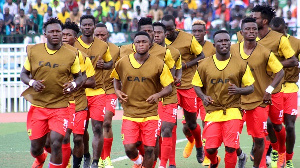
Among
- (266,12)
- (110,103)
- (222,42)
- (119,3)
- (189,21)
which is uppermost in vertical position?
(266,12)

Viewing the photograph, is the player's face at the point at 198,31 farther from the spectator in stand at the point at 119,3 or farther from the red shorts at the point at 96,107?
the spectator in stand at the point at 119,3

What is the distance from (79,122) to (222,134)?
2510 millimetres

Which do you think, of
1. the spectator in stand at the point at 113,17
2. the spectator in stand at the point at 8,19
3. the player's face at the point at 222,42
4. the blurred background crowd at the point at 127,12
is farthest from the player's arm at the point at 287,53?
the spectator in stand at the point at 8,19

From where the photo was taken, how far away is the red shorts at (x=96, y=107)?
11.7 m

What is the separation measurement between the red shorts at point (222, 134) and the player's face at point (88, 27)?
3.04 metres

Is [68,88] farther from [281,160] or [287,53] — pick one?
[281,160]

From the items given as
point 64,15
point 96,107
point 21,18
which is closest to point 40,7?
point 64,15

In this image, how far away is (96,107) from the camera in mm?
11781

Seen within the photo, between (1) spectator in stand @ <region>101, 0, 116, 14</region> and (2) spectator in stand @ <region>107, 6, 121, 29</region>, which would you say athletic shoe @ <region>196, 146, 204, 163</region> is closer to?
(2) spectator in stand @ <region>107, 6, 121, 29</region>

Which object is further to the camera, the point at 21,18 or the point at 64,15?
the point at 64,15

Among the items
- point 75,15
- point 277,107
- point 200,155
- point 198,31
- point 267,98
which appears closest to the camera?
point 267,98

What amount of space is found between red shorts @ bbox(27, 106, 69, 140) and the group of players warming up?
0.01 m

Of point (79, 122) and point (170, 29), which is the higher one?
point (170, 29)

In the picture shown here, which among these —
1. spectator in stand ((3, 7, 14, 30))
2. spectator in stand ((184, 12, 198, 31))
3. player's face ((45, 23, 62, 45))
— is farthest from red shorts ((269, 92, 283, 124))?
spectator in stand ((3, 7, 14, 30))
